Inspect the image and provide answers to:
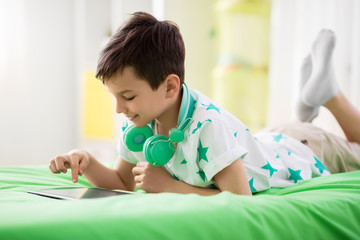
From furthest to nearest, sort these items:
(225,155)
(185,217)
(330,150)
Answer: (330,150) < (225,155) < (185,217)

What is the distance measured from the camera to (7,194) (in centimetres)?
95

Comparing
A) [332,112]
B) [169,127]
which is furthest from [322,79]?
[169,127]

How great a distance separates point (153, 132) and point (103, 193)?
0.27m

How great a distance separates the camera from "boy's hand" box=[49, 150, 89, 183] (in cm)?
108

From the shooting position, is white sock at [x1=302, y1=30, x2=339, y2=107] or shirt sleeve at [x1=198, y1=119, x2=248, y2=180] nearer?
shirt sleeve at [x1=198, y1=119, x2=248, y2=180]

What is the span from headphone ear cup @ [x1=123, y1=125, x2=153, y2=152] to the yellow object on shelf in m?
2.33

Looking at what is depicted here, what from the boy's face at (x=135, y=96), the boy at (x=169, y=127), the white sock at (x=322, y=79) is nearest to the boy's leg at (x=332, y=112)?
the white sock at (x=322, y=79)

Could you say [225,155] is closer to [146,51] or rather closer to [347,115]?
[146,51]

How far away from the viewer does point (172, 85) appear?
1.09 m

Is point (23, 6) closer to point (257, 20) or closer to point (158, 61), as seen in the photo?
point (257, 20)

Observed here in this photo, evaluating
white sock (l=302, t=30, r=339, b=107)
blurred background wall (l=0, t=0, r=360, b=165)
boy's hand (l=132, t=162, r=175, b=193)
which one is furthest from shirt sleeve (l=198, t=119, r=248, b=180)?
blurred background wall (l=0, t=0, r=360, b=165)

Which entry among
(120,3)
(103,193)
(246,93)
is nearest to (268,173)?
(103,193)

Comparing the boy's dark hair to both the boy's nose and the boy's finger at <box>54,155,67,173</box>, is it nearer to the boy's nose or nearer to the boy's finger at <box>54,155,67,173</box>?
the boy's nose

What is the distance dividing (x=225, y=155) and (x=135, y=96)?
0.25 m
